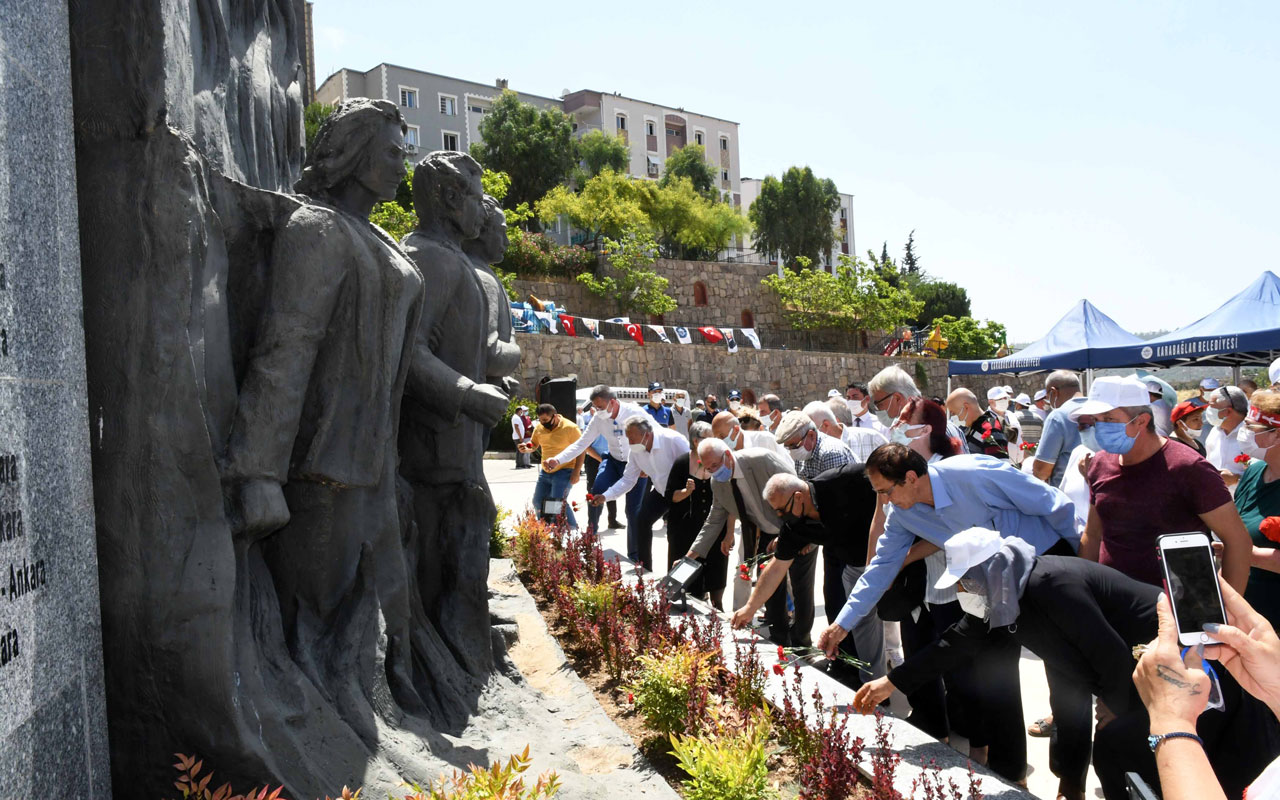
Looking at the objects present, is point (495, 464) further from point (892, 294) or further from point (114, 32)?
point (892, 294)

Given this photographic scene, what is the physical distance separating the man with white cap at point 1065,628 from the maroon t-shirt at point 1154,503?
0.51 m

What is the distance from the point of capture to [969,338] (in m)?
53.6

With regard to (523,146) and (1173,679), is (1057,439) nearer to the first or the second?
(1173,679)

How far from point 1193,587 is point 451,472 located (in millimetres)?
3750

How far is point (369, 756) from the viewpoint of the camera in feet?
12.0

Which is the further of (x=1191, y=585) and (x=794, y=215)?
(x=794, y=215)

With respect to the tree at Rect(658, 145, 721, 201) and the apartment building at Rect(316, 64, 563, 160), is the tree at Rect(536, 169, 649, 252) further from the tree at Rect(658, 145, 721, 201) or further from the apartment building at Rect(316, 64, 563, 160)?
the tree at Rect(658, 145, 721, 201)

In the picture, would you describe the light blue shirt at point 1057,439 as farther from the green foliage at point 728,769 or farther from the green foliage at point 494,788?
the green foliage at point 494,788

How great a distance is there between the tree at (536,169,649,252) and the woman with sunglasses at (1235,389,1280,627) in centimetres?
4005

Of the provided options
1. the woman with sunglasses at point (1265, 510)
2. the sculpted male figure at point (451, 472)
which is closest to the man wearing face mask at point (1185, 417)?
the woman with sunglasses at point (1265, 510)

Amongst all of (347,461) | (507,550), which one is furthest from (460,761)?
(507,550)

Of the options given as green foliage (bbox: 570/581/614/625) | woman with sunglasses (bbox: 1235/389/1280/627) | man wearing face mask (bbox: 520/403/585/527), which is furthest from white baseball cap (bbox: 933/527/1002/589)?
man wearing face mask (bbox: 520/403/585/527)

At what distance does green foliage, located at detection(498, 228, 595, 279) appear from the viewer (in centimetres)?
3994

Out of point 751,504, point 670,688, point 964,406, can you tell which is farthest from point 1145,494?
point 964,406
